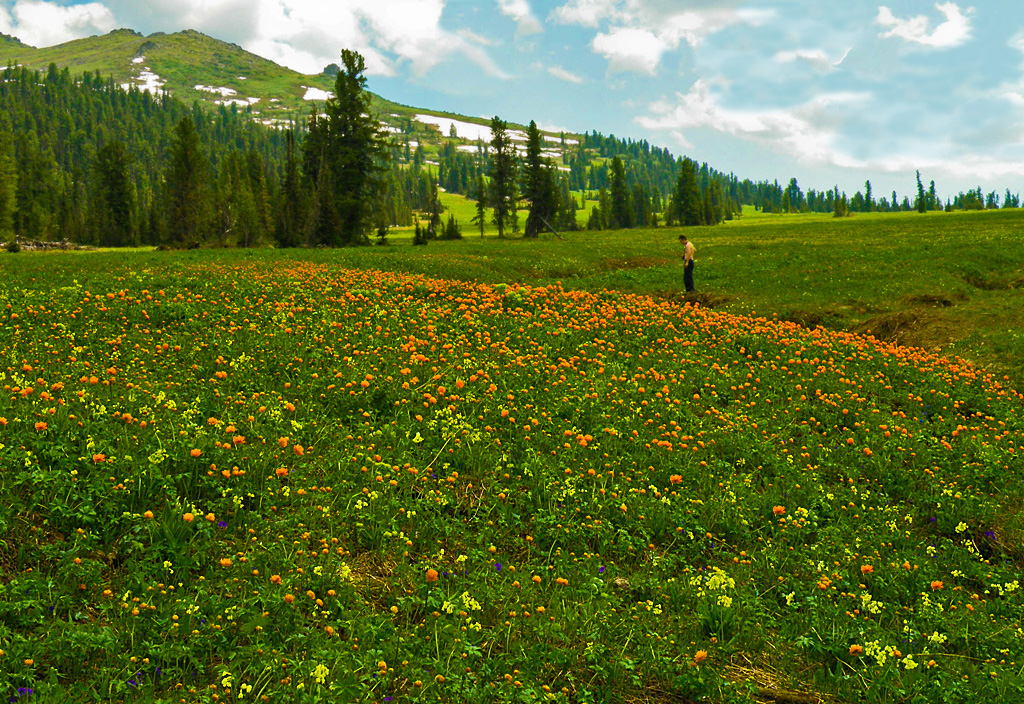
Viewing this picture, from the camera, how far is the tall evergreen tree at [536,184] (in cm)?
7162

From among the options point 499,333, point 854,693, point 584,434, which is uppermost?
point 499,333

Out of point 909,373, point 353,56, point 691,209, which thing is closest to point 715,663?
point 909,373

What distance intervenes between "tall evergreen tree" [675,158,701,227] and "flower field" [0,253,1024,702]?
95.1 m

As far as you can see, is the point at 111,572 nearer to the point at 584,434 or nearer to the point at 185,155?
the point at 584,434

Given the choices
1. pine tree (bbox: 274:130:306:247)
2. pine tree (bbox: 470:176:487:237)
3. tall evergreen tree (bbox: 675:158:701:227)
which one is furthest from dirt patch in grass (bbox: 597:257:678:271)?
tall evergreen tree (bbox: 675:158:701:227)

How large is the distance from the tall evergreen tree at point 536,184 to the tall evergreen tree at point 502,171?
1773 mm

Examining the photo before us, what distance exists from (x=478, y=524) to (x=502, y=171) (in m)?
70.2

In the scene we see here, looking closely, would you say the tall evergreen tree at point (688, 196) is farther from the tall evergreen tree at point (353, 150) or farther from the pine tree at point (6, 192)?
the pine tree at point (6, 192)

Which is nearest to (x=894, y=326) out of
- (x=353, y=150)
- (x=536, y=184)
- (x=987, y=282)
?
(x=987, y=282)

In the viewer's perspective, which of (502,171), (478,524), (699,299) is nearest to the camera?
(478,524)

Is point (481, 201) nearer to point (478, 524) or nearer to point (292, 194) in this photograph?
point (292, 194)

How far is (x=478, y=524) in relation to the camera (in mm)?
6203

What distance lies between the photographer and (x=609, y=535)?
614 centimetres

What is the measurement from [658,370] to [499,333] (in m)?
3.49
